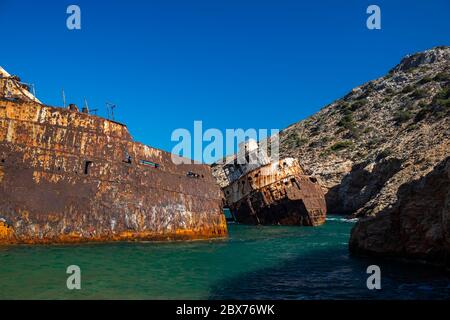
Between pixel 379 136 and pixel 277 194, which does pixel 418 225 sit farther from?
pixel 379 136

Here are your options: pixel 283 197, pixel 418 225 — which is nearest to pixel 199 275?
pixel 418 225

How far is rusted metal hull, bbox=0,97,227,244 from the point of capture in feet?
34.5

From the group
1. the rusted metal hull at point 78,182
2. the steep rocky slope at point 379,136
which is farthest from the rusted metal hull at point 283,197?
the rusted metal hull at point 78,182

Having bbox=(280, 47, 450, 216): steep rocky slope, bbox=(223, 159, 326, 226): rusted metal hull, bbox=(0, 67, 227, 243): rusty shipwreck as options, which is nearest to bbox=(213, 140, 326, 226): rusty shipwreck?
bbox=(223, 159, 326, 226): rusted metal hull

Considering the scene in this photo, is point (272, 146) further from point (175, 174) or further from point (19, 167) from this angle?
point (19, 167)

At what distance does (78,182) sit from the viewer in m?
11.4

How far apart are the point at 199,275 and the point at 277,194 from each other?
54.0ft

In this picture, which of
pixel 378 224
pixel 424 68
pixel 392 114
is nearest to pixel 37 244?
pixel 378 224

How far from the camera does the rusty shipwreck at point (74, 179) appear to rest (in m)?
10.5

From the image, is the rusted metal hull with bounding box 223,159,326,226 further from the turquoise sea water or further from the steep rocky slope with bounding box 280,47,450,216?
the turquoise sea water

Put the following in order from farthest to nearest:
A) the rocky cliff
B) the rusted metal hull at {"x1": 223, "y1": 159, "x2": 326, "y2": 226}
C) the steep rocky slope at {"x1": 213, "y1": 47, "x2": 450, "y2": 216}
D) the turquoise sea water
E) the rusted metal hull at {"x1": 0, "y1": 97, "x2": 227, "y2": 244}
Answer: the steep rocky slope at {"x1": 213, "y1": 47, "x2": 450, "y2": 216}
the rusted metal hull at {"x1": 223, "y1": 159, "x2": 326, "y2": 226}
the rusted metal hull at {"x1": 0, "y1": 97, "x2": 227, "y2": 244}
the rocky cliff
the turquoise sea water

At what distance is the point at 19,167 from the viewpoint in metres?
10.7

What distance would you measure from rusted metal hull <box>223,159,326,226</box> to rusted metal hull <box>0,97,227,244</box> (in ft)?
36.6

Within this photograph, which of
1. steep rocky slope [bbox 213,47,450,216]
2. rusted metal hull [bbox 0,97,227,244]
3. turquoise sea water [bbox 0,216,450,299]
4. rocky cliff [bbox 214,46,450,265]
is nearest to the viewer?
turquoise sea water [bbox 0,216,450,299]
